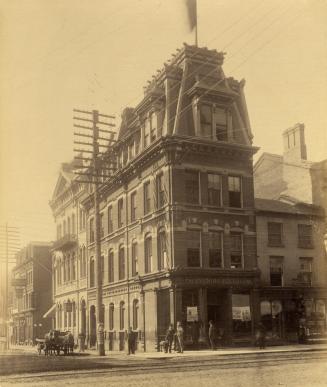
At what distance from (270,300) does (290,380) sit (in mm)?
20728

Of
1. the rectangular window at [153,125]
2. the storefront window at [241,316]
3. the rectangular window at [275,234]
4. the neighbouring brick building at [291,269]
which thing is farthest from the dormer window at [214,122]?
the storefront window at [241,316]

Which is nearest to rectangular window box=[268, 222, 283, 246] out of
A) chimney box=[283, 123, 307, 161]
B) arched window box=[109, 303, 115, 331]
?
chimney box=[283, 123, 307, 161]

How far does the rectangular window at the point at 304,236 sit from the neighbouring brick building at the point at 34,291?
125ft

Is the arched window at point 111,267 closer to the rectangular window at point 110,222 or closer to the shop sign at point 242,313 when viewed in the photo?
the rectangular window at point 110,222

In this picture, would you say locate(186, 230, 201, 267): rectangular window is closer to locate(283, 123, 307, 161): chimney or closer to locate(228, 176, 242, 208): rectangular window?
locate(228, 176, 242, 208): rectangular window

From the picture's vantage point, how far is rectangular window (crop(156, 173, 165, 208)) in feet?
106

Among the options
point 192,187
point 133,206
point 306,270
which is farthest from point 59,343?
point 306,270

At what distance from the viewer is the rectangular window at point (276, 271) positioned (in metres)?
35.3

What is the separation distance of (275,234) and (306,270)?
333 cm

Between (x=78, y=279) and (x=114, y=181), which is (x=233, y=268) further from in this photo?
(x=78, y=279)

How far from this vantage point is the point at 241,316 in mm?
32031

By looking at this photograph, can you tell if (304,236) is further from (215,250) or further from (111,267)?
(111,267)

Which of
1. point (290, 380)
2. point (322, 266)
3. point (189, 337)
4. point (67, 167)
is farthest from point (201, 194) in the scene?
point (67, 167)

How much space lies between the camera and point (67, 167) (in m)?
52.9
